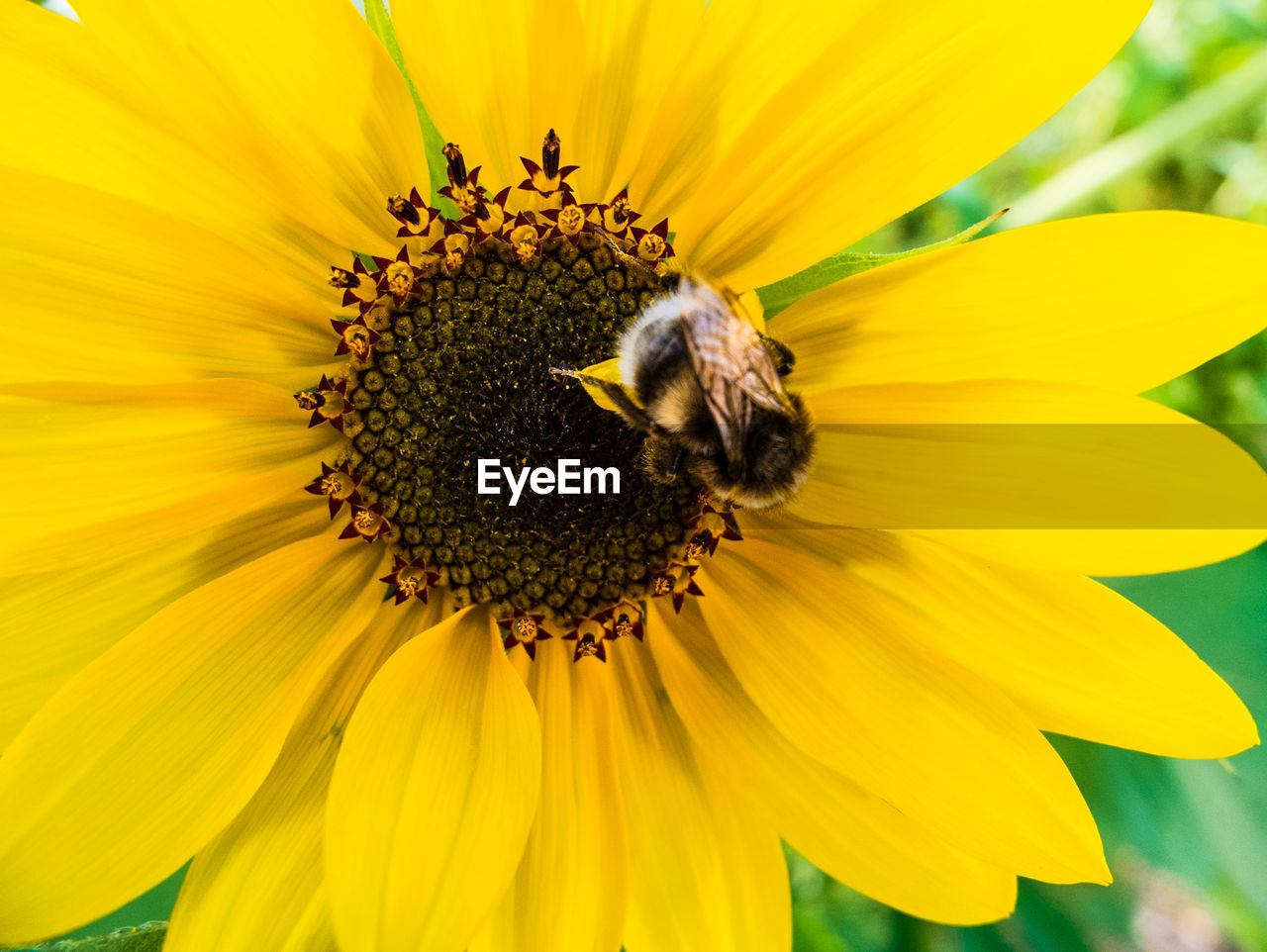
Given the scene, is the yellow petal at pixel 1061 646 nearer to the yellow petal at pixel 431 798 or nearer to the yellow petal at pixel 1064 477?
the yellow petal at pixel 1064 477

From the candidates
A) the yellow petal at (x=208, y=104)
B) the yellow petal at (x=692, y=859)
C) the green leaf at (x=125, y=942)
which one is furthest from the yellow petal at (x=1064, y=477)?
the green leaf at (x=125, y=942)

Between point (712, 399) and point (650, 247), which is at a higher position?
point (650, 247)

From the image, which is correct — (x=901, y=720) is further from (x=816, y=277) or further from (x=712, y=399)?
(x=816, y=277)

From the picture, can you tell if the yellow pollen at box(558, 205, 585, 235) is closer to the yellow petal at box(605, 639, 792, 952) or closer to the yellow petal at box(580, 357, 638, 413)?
the yellow petal at box(580, 357, 638, 413)

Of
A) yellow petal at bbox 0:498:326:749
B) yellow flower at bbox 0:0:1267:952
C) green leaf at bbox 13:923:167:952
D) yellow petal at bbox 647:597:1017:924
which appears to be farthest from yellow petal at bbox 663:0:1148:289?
green leaf at bbox 13:923:167:952

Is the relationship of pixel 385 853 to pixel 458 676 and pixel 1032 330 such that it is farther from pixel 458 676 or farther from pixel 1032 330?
pixel 1032 330

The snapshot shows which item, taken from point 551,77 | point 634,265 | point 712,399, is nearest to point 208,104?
point 551,77
